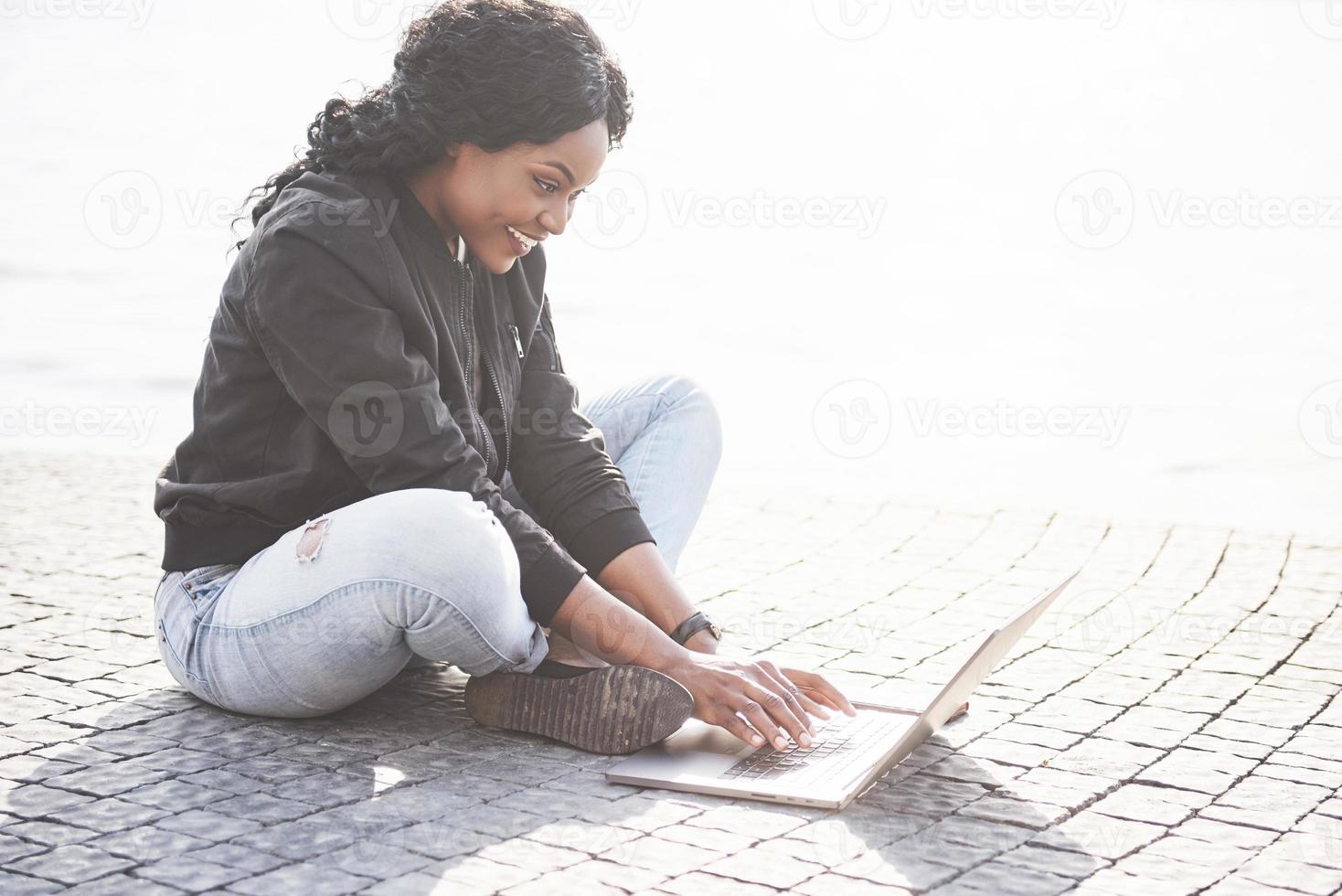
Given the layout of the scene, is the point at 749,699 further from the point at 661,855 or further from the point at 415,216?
the point at 415,216

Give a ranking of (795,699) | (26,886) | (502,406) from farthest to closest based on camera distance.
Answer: (502,406)
(795,699)
(26,886)

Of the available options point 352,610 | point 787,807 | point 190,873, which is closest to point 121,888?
point 190,873

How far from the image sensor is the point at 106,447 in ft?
20.4

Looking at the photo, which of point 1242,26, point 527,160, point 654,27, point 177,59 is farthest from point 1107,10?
point 527,160

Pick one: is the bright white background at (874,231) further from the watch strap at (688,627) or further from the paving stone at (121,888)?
A: the paving stone at (121,888)

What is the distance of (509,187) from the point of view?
3.00 meters

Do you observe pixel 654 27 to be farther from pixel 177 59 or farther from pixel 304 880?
pixel 304 880

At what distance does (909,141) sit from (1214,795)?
1225 centimetres

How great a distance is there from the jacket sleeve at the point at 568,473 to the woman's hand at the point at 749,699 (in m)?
0.44

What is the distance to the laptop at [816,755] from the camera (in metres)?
2.66

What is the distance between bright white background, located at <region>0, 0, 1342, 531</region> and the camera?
6.80 m

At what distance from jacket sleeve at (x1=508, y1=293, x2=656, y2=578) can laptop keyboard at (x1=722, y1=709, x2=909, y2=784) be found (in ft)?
2.02

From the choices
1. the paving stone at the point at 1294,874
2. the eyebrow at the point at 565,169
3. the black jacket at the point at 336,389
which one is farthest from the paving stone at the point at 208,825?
the paving stone at the point at 1294,874

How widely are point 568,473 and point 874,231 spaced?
8851mm
